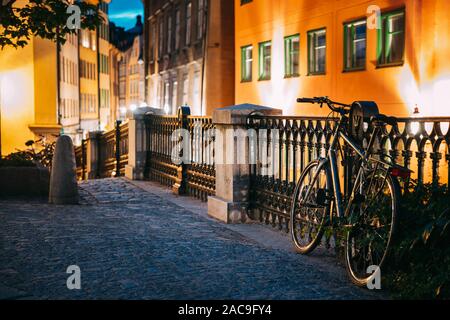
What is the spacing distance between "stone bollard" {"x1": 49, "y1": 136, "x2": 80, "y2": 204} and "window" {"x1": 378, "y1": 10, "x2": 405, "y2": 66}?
33.7 feet

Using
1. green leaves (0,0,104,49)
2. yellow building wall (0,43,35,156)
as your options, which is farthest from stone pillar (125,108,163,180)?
yellow building wall (0,43,35,156)

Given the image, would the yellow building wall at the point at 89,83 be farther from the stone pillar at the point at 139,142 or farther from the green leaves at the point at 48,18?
the green leaves at the point at 48,18

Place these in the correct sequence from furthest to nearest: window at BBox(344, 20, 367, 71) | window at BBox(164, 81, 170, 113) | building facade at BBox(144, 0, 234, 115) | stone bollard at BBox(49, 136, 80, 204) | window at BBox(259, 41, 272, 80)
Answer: window at BBox(164, 81, 170, 113), building facade at BBox(144, 0, 234, 115), window at BBox(259, 41, 272, 80), window at BBox(344, 20, 367, 71), stone bollard at BBox(49, 136, 80, 204)

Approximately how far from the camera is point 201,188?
11.7 meters

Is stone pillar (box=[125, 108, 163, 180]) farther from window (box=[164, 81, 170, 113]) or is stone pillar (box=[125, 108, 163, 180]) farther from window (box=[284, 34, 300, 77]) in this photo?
window (box=[164, 81, 170, 113])

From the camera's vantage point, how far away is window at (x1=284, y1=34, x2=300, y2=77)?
25908 mm

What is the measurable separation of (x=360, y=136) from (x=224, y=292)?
1.88m

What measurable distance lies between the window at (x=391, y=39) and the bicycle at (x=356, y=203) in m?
12.4

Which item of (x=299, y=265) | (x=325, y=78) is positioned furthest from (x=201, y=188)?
(x=325, y=78)

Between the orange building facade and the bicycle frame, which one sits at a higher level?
the orange building facade

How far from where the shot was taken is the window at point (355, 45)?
21.3 metres

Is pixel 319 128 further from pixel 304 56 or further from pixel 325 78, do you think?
pixel 304 56

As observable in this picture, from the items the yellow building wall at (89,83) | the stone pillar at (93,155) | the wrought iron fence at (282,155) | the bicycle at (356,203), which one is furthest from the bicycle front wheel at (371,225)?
the yellow building wall at (89,83)

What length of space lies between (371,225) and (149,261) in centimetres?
208
